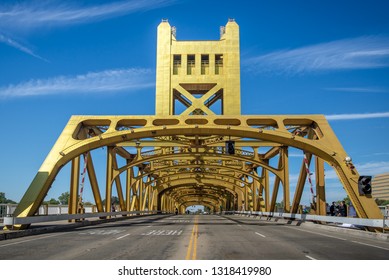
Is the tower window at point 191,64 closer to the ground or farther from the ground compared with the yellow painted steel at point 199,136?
farther from the ground

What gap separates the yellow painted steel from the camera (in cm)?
2611

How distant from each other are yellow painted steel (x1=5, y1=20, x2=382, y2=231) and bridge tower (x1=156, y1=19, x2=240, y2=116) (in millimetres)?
104

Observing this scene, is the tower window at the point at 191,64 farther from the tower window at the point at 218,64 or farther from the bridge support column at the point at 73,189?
the bridge support column at the point at 73,189

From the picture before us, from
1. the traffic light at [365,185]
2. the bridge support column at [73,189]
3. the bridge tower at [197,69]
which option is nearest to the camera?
the traffic light at [365,185]

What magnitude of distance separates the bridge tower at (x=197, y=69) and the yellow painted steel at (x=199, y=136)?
104 mm

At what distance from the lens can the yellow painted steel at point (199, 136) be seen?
2611cm

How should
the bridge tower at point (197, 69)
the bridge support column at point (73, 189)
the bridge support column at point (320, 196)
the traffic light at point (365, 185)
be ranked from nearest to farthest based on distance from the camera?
the traffic light at point (365, 185)
the bridge support column at point (73, 189)
the bridge support column at point (320, 196)
the bridge tower at point (197, 69)

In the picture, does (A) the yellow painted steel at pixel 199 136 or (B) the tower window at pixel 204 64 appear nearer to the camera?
(A) the yellow painted steel at pixel 199 136

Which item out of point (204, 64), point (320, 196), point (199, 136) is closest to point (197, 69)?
point (204, 64)

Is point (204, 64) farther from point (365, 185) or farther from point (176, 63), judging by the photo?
point (365, 185)

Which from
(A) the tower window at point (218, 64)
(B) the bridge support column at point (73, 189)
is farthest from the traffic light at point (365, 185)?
(A) the tower window at point (218, 64)

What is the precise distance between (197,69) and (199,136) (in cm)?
1108
